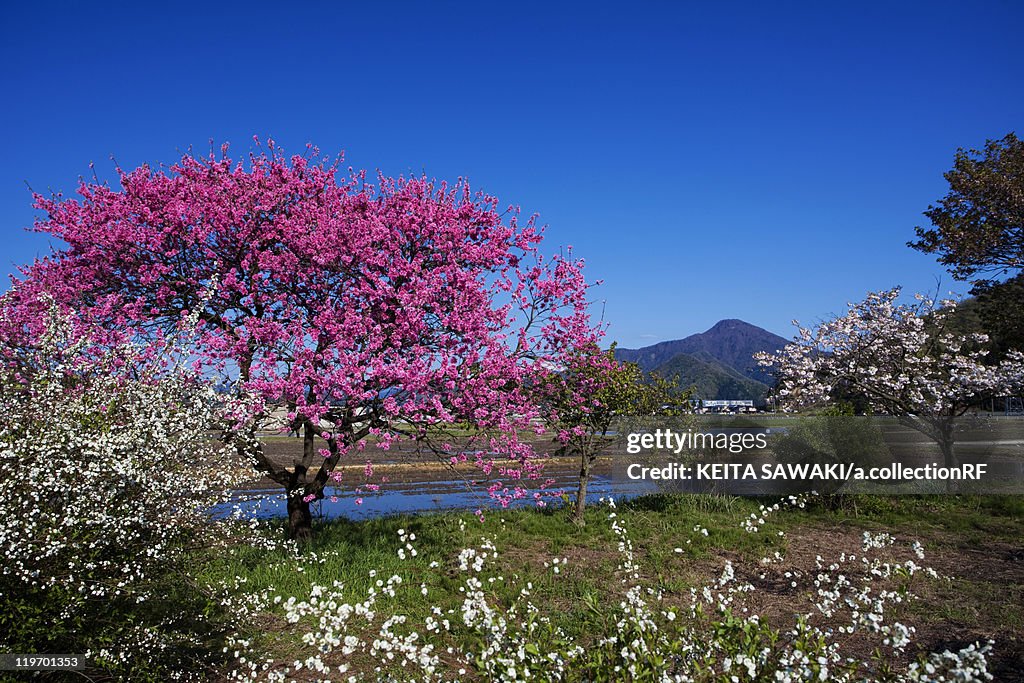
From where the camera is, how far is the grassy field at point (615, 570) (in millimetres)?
7773

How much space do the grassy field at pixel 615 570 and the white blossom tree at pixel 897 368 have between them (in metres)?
3.02

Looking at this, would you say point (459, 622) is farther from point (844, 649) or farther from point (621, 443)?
point (621, 443)

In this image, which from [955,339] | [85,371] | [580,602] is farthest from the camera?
[955,339]

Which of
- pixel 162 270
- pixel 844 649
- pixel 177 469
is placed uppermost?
pixel 162 270

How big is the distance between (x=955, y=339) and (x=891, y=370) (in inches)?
163

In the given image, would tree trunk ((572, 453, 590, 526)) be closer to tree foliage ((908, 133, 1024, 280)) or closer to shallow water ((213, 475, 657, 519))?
shallow water ((213, 475, 657, 519))

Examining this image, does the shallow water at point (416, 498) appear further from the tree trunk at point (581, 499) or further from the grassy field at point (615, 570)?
the grassy field at point (615, 570)

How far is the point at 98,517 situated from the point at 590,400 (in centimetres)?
1056

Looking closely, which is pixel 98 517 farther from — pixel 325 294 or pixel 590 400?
pixel 590 400

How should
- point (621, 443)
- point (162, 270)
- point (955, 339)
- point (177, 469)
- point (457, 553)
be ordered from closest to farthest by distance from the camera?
point (177, 469) → point (162, 270) → point (457, 553) → point (621, 443) → point (955, 339)

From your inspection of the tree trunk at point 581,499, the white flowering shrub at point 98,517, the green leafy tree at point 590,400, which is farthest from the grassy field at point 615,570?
the green leafy tree at point 590,400

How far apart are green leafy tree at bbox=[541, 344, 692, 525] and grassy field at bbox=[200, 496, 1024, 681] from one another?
1.72 metres

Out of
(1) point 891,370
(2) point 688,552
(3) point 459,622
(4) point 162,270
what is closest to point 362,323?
(4) point 162,270

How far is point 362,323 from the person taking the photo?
1045cm
